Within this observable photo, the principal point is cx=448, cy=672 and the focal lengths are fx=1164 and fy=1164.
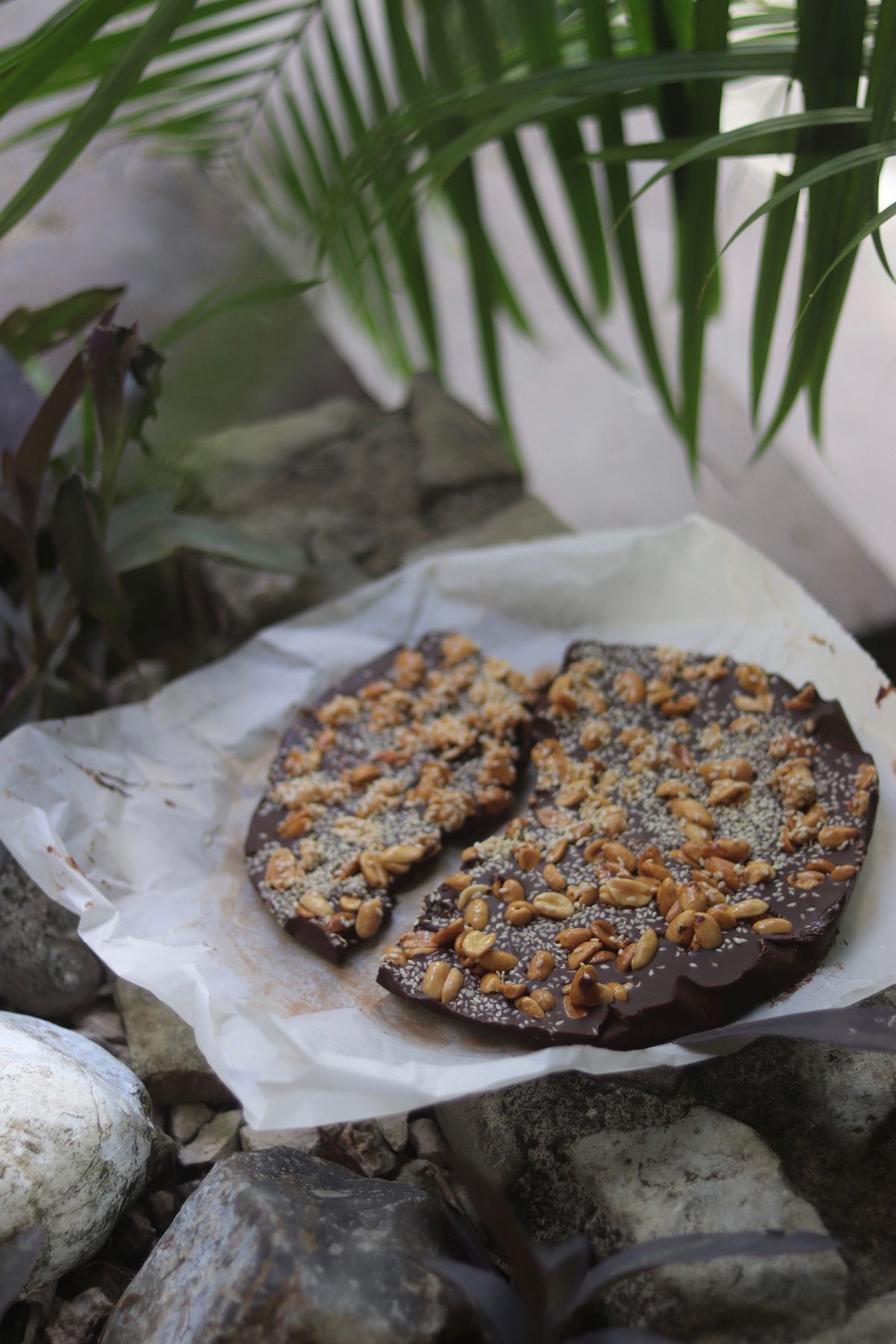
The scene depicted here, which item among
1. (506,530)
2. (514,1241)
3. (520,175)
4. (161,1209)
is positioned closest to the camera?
(514,1241)

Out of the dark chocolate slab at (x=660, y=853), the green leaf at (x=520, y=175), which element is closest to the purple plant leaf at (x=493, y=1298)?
the dark chocolate slab at (x=660, y=853)

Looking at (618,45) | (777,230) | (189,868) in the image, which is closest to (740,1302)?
(189,868)

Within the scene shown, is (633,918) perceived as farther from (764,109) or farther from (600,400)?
(600,400)

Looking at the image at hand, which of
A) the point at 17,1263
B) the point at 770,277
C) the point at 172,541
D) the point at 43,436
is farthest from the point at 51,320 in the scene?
the point at 17,1263

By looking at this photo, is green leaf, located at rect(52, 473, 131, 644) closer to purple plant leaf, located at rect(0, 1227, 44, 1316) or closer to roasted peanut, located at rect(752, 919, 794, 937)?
purple plant leaf, located at rect(0, 1227, 44, 1316)

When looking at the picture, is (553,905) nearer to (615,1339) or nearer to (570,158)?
(615,1339)

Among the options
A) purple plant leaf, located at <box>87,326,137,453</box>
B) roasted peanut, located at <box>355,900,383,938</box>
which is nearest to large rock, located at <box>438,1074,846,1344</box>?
roasted peanut, located at <box>355,900,383,938</box>

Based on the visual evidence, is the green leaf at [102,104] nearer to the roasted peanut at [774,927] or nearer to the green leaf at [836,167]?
the green leaf at [836,167]
